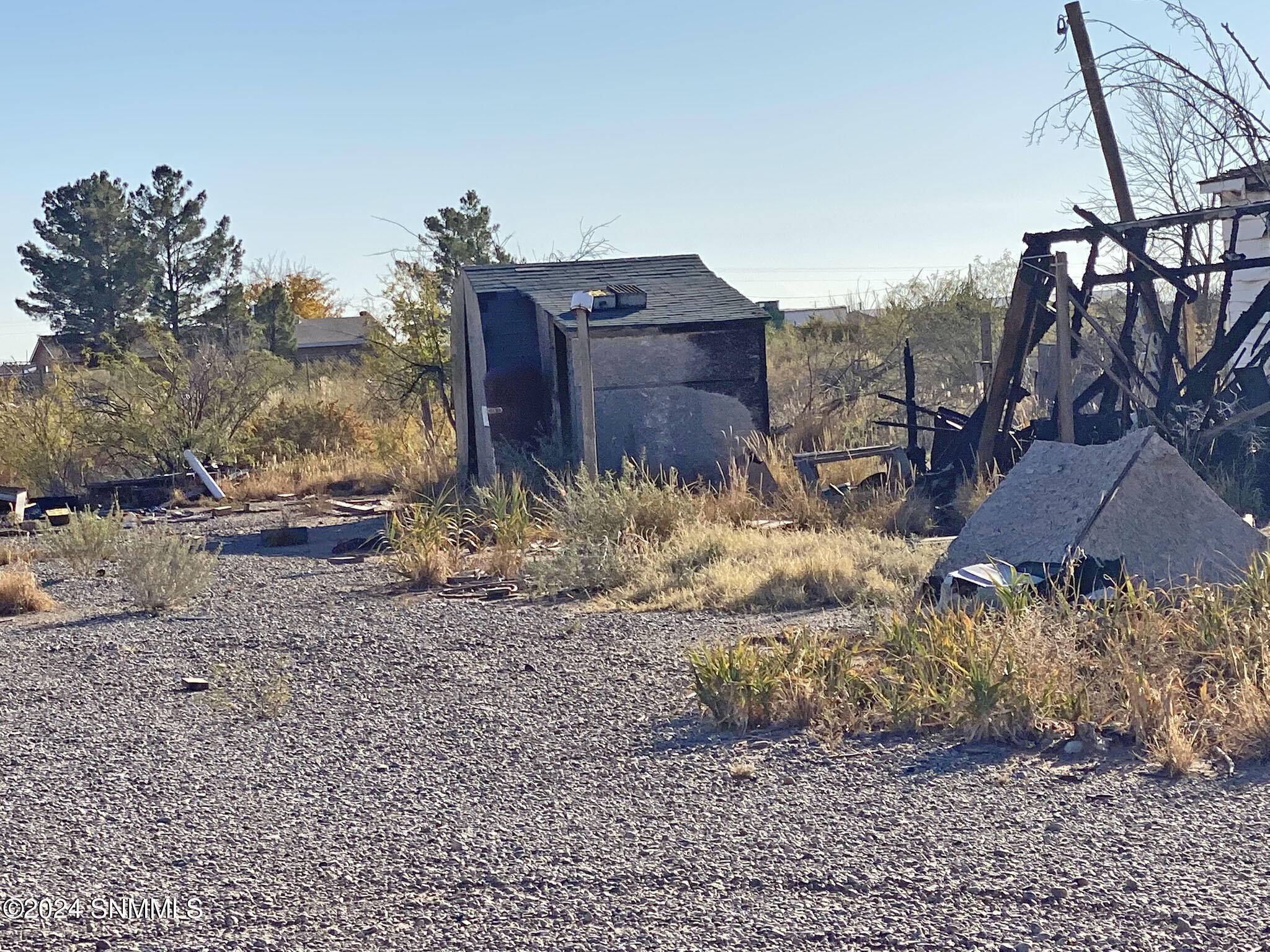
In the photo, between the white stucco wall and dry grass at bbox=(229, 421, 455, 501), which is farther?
dry grass at bbox=(229, 421, 455, 501)

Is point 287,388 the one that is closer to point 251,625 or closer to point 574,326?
point 574,326

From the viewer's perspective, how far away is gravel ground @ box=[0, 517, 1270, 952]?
382cm

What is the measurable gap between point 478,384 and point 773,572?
7.75m

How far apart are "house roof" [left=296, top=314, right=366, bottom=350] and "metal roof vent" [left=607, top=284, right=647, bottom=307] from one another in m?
39.7

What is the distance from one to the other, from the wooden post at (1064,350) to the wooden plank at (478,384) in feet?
22.4

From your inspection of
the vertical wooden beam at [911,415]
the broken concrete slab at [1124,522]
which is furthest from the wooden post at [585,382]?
the broken concrete slab at [1124,522]

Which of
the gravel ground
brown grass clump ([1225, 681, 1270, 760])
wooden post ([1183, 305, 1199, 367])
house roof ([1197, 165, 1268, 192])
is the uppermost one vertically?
house roof ([1197, 165, 1268, 192])

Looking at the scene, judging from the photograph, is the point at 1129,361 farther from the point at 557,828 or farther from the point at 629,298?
the point at 557,828

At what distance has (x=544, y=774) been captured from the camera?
17.8 feet

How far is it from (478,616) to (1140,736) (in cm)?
504

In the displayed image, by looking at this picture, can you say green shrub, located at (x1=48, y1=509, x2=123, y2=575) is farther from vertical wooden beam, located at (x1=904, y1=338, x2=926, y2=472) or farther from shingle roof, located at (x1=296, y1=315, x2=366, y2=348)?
shingle roof, located at (x1=296, y1=315, x2=366, y2=348)

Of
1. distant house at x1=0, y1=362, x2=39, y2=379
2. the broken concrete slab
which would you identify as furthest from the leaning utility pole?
distant house at x1=0, y1=362, x2=39, y2=379

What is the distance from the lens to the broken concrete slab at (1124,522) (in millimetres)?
7398

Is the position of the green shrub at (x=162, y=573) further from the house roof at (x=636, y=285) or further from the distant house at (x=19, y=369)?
the distant house at (x=19, y=369)
